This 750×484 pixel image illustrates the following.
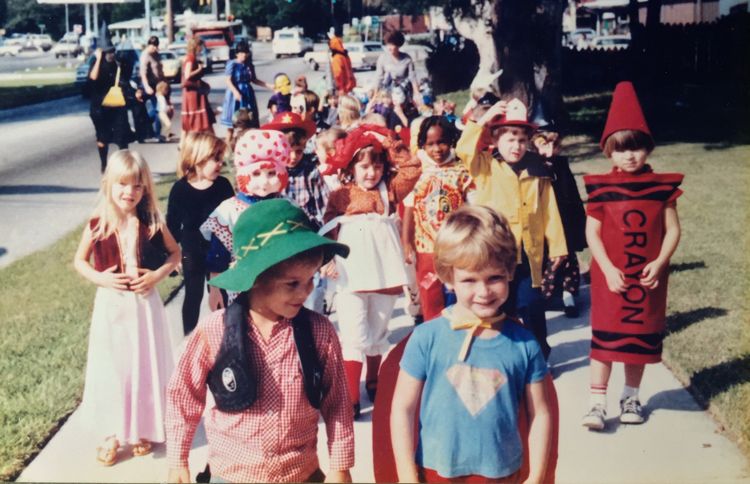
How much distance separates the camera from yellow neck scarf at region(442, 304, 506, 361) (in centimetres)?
273

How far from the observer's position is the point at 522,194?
5156 millimetres

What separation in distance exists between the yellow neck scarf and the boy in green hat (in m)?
0.37

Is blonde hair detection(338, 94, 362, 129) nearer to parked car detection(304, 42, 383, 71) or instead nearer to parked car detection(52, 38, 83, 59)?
parked car detection(52, 38, 83, 59)

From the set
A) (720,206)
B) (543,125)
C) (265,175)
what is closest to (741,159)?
(720,206)

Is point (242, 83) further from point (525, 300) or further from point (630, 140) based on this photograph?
point (630, 140)

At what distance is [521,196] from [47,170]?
1003 centimetres

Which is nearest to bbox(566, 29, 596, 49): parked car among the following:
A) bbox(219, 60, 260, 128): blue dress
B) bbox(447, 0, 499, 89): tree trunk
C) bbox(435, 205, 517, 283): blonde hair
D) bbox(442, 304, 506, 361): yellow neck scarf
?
bbox(447, 0, 499, 89): tree trunk

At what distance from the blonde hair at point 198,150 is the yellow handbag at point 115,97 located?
6604 millimetres

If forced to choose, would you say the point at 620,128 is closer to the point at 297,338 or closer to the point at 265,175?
the point at 265,175

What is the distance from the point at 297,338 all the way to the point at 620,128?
96.9 inches

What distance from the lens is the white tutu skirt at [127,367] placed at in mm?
4434

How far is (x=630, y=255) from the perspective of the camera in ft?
15.6

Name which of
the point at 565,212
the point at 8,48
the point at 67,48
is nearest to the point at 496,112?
the point at 565,212

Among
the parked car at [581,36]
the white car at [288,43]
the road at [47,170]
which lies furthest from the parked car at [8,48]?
the parked car at [581,36]
